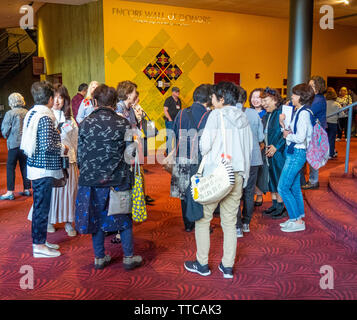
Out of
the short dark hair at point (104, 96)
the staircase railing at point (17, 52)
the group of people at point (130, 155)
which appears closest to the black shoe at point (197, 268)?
the group of people at point (130, 155)

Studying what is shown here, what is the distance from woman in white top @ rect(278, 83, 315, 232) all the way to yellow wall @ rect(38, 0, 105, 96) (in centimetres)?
554

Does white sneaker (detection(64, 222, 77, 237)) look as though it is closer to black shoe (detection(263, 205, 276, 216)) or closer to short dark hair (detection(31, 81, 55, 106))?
short dark hair (detection(31, 81, 55, 106))

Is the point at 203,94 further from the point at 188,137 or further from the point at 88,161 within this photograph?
the point at 88,161

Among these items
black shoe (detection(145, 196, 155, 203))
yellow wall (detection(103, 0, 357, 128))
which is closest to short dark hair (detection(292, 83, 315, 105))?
black shoe (detection(145, 196, 155, 203))

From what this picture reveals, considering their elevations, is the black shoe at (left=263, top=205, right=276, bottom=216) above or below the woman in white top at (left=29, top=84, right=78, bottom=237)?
below

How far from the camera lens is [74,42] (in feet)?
30.5

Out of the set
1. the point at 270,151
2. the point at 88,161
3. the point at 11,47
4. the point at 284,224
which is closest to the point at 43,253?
the point at 88,161

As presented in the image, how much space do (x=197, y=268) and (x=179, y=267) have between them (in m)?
0.20

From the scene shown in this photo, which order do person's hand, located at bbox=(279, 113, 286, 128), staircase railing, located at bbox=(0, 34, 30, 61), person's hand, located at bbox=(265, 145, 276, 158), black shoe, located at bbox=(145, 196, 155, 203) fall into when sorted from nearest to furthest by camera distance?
1. person's hand, located at bbox=(279, 113, 286, 128)
2. person's hand, located at bbox=(265, 145, 276, 158)
3. black shoe, located at bbox=(145, 196, 155, 203)
4. staircase railing, located at bbox=(0, 34, 30, 61)

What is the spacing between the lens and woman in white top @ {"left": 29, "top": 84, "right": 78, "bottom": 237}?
3764 millimetres

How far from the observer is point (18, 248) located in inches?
145

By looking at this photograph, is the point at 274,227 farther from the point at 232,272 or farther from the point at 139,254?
the point at 139,254

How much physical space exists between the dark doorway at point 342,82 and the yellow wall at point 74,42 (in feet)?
25.7

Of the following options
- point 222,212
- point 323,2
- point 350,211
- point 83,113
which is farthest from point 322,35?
point 222,212
